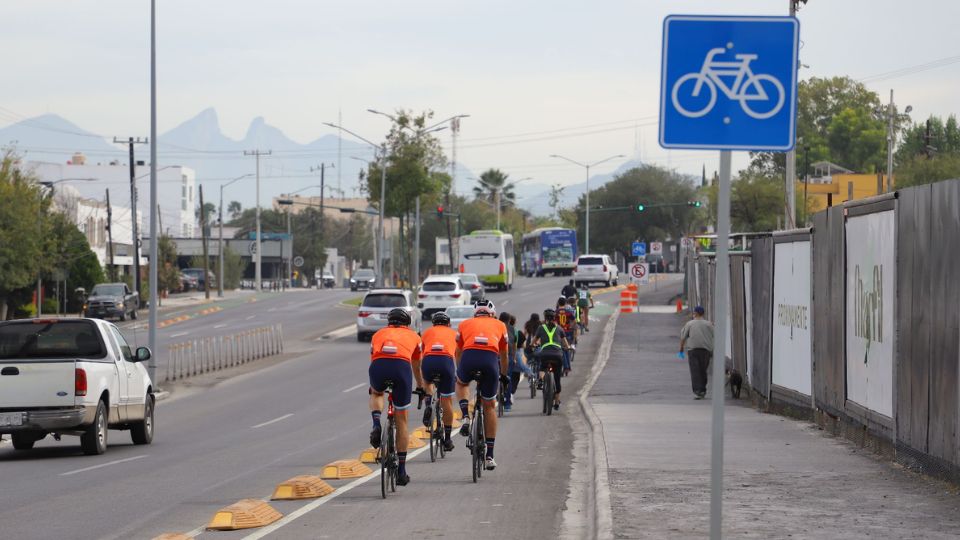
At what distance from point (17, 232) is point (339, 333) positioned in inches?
532

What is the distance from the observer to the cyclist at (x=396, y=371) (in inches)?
524

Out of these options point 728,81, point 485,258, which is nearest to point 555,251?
point 485,258

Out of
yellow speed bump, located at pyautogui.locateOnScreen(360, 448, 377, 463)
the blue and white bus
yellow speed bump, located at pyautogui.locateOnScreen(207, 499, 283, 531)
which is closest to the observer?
yellow speed bump, located at pyautogui.locateOnScreen(207, 499, 283, 531)

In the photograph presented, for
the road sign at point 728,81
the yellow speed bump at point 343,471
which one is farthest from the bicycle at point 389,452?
the road sign at point 728,81

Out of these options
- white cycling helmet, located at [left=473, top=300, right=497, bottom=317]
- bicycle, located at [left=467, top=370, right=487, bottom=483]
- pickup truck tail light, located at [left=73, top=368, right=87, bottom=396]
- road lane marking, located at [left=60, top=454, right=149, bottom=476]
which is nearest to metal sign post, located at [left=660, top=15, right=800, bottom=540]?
bicycle, located at [left=467, top=370, right=487, bottom=483]

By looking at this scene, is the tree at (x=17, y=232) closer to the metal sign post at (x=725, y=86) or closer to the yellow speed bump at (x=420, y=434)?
the yellow speed bump at (x=420, y=434)

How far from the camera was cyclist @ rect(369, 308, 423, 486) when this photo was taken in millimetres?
13312

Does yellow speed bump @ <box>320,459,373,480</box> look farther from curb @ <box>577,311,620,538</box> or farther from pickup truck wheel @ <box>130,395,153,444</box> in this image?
pickup truck wheel @ <box>130,395,153,444</box>

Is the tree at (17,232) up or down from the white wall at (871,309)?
up

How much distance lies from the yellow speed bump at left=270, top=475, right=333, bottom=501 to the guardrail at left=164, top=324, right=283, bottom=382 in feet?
76.5

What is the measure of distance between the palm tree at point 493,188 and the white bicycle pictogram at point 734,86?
131 m

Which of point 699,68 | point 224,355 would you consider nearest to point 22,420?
point 699,68

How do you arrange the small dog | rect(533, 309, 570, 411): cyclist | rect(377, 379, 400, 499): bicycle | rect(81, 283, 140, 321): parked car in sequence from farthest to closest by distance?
rect(81, 283, 140, 321): parked car < the small dog < rect(533, 309, 570, 411): cyclist < rect(377, 379, 400, 499): bicycle

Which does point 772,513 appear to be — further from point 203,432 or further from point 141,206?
point 141,206
